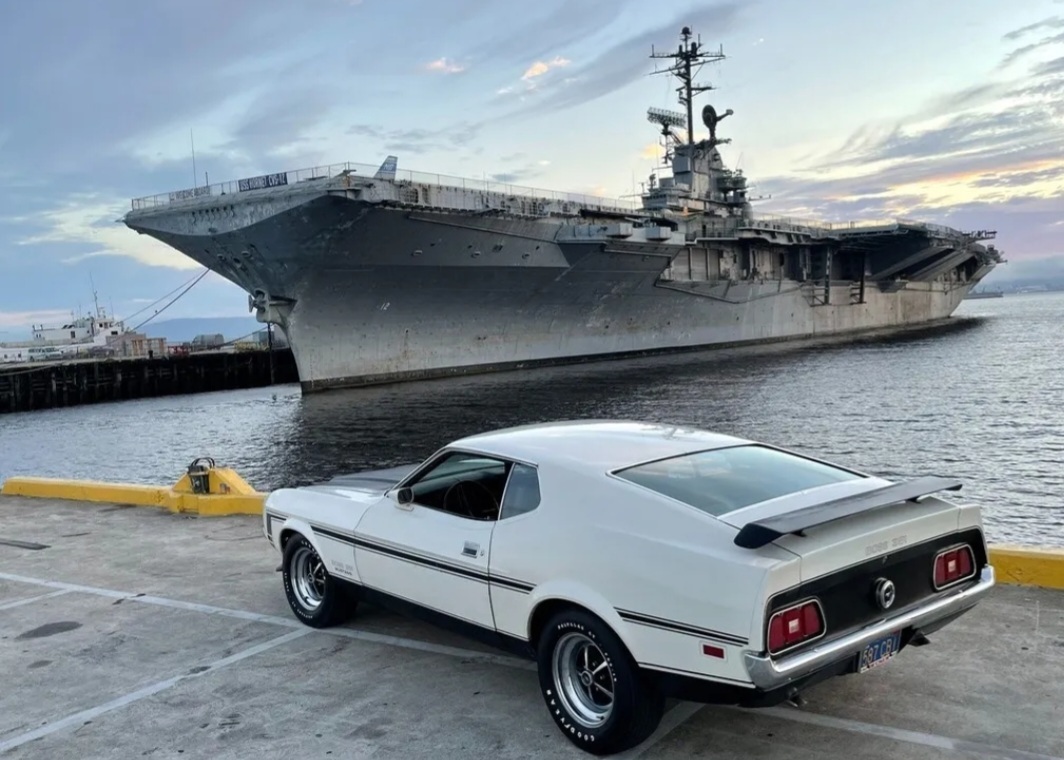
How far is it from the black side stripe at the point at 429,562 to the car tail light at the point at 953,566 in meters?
1.83

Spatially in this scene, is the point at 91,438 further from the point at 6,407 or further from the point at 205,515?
the point at 205,515

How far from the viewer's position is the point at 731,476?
4.10 meters

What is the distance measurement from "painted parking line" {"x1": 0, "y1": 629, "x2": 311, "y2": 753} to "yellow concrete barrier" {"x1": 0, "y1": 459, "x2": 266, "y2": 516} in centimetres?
443

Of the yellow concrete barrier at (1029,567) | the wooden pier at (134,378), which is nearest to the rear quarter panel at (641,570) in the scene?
the yellow concrete barrier at (1029,567)

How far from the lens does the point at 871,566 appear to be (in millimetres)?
3523

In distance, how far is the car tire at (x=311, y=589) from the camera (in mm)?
5543

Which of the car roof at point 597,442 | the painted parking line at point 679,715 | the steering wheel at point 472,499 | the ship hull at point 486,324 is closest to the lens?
the painted parking line at point 679,715

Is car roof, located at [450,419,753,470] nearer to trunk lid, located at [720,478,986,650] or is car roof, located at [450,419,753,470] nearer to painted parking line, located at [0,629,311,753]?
trunk lid, located at [720,478,986,650]

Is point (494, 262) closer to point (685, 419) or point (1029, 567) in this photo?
point (685, 419)

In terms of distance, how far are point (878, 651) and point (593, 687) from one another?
1222 mm

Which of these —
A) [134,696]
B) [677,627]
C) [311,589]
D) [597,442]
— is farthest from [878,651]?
[134,696]

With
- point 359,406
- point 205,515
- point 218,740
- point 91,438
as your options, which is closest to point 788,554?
point 218,740

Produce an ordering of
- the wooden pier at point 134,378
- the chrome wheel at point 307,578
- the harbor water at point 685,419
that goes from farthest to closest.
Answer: the wooden pier at point 134,378
the harbor water at point 685,419
the chrome wheel at point 307,578

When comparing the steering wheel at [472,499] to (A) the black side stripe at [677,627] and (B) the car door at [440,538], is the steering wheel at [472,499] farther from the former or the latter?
(A) the black side stripe at [677,627]
